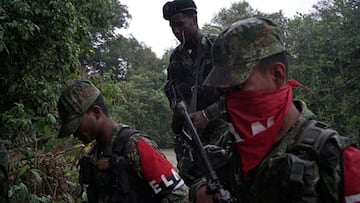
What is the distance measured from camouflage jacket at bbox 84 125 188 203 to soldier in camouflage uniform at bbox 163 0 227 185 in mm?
662

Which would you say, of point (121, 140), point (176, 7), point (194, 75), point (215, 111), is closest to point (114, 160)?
point (121, 140)

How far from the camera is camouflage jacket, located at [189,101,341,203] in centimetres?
158

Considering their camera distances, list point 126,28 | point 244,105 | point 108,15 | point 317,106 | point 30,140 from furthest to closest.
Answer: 1. point 126,28
2. point 317,106
3. point 108,15
4. point 30,140
5. point 244,105

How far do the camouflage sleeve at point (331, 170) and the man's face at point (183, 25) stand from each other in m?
2.07

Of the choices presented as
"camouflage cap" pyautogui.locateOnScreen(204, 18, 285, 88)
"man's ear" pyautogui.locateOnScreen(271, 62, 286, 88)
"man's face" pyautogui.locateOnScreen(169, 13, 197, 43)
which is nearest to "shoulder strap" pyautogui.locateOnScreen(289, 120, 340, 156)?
"man's ear" pyautogui.locateOnScreen(271, 62, 286, 88)

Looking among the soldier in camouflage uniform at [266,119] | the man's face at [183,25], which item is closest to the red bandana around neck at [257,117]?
the soldier in camouflage uniform at [266,119]

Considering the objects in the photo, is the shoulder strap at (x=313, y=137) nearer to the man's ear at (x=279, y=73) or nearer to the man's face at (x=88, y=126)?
the man's ear at (x=279, y=73)

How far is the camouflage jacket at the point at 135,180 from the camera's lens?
8.06ft

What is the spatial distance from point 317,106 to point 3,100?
15.6 m

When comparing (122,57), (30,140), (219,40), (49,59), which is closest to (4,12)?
(49,59)

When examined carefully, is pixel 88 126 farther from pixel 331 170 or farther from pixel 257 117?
pixel 331 170

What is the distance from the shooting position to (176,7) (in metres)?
3.46

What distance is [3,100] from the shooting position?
221 inches

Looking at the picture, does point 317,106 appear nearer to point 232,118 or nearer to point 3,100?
point 3,100
